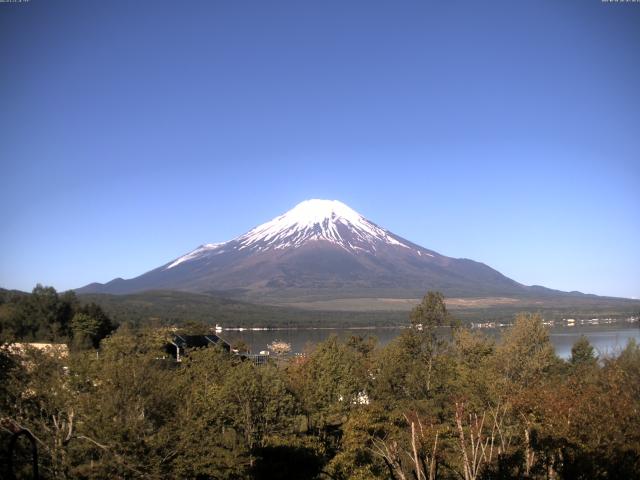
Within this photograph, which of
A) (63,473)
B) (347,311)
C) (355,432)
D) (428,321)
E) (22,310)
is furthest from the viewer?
(347,311)

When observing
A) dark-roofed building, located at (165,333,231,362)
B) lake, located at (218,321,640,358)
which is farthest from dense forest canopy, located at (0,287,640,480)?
lake, located at (218,321,640,358)

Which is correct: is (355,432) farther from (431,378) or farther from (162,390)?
(431,378)

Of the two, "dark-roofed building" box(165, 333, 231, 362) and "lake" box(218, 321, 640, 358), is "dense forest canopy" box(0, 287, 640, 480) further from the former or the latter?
"lake" box(218, 321, 640, 358)

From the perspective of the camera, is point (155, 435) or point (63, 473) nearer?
point (63, 473)

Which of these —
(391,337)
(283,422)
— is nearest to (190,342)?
(283,422)

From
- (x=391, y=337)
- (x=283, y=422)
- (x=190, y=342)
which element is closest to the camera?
(x=283, y=422)

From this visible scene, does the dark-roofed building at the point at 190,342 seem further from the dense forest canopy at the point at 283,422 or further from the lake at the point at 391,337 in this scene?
the dense forest canopy at the point at 283,422

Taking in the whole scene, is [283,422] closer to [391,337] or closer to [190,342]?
[190,342]

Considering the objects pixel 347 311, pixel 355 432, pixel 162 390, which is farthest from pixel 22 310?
pixel 347 311
